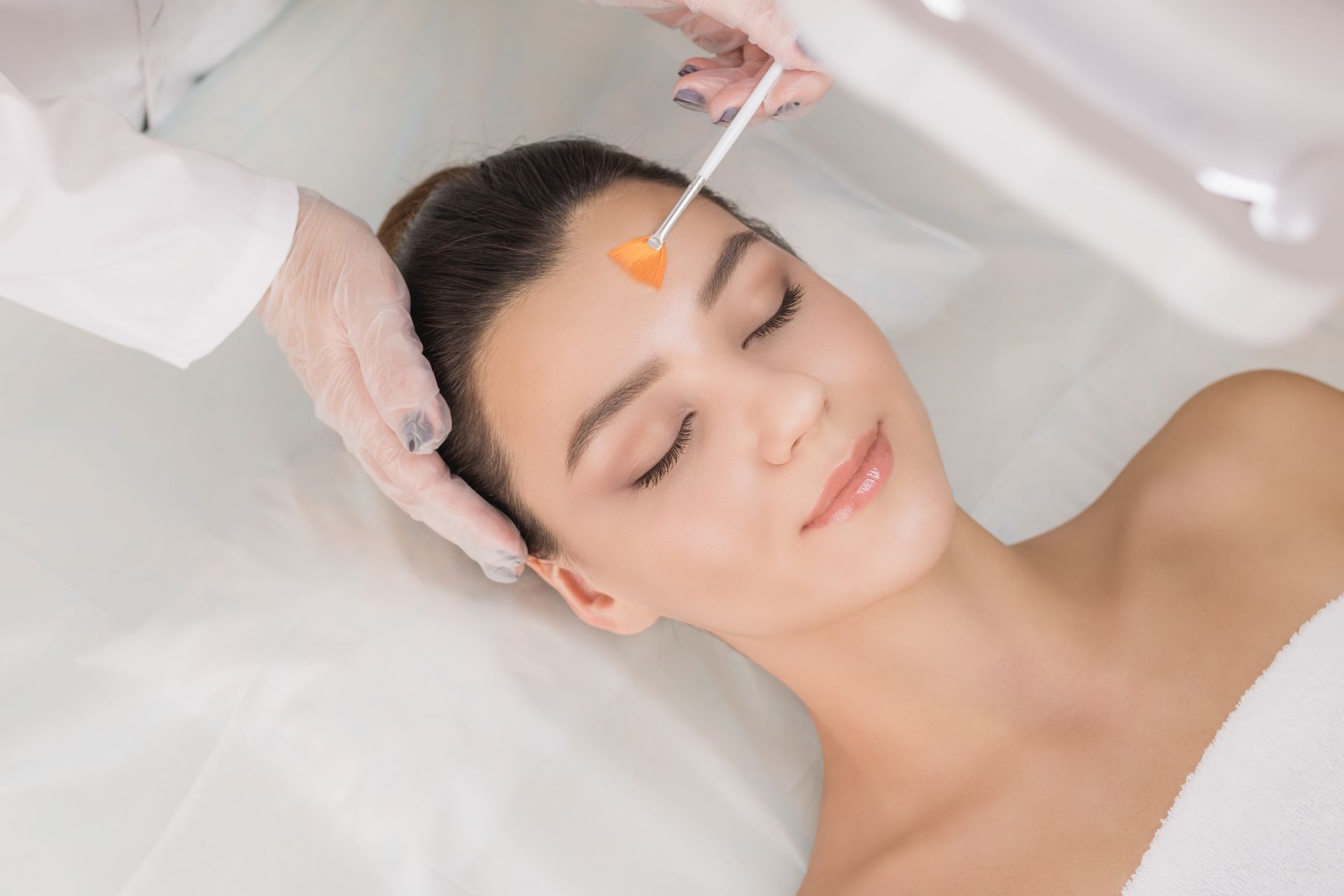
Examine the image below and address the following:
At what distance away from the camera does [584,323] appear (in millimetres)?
969

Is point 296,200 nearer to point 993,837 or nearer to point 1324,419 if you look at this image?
point 993,837

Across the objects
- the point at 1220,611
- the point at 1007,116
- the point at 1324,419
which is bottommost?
the point at 1220,611

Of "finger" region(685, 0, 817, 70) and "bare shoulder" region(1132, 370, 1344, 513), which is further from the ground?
"finger" region(685, 0, 817, 70)

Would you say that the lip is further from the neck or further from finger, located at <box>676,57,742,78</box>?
finger, located at <box>676,57,742,78</box>

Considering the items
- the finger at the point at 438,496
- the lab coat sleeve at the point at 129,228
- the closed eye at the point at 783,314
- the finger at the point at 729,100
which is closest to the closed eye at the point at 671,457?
the closed eye at the point at 783,314

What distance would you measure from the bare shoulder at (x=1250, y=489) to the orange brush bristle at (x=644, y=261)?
0.72 meters

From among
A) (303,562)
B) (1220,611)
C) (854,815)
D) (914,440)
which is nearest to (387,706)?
(303,562)

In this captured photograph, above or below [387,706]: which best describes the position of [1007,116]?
above

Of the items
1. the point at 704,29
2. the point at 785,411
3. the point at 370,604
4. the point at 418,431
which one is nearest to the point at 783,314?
the point at 785,411

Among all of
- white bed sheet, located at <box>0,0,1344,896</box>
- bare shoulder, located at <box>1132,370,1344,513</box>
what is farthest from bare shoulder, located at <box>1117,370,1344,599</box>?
white bed sheet, located at <box>0,0,1344,896</box>

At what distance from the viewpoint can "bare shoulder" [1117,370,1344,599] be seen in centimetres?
116

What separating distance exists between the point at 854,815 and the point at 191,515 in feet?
2.97

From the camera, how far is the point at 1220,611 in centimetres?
114

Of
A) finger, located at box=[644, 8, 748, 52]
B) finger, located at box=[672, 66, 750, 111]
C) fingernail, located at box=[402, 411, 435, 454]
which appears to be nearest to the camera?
fingernail, located at box=[402, 411, 435, 454]
